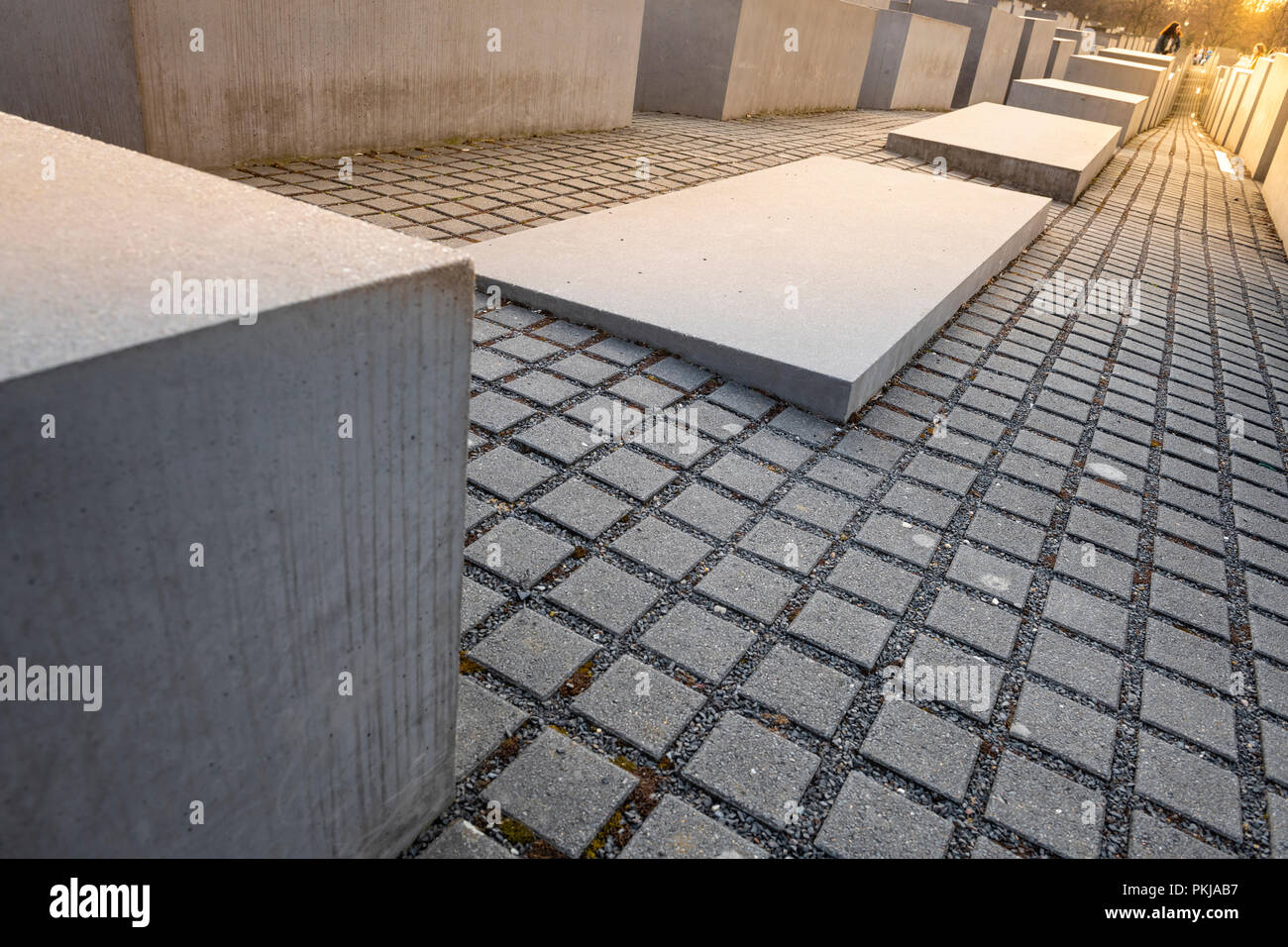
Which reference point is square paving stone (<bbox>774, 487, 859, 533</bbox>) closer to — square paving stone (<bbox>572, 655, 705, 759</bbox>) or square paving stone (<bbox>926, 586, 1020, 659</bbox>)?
square paving stone (<bbox>926, 586, 1020, 659</bbox>)

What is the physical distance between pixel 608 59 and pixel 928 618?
348 inches

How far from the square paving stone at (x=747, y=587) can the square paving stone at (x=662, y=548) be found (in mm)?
91

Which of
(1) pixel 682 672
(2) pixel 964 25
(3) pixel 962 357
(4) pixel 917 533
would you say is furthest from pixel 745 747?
(2) pixel 964 25

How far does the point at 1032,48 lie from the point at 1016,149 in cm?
1783

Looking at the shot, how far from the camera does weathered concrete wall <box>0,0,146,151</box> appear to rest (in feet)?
17.7

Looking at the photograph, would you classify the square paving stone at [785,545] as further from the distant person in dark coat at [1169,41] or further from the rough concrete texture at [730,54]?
the distant person in dark coat at [1169,41]

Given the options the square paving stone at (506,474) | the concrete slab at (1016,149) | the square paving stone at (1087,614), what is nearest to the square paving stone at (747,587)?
the square paving stone at (506,474)

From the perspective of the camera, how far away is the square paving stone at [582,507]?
10.2ft

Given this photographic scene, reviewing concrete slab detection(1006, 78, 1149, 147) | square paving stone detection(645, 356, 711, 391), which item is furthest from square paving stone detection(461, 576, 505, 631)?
concrete slab detection(1006, 78, 1149, 147)

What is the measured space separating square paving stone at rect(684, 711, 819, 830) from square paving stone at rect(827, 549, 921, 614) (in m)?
0.79

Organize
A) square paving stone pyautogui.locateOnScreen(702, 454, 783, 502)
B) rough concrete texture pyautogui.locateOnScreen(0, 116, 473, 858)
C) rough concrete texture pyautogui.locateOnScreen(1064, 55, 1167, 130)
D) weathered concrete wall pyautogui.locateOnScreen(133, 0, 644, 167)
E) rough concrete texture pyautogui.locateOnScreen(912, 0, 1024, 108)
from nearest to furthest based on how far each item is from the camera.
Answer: rough concrete texture pyautogui.locateOnScreen(0, 116, 473, 858), square paving stone pyautogui.locateOnScreen(702, 454, 783, 502), weathered concrete wall pyautogui.locateOnScreen(133, 0, 644, 167), rough concrete texture pyautogui.locateOnScreen(1064, 55, 1167, 130), rough concrete texture pyautogui.locateOnScreen(912, 0, 1024, 108)

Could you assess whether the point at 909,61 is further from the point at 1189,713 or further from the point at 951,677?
the point at 951,677

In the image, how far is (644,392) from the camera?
4047 mm

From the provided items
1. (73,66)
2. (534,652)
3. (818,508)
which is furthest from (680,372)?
(73,66)
